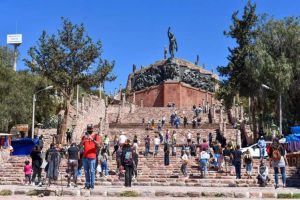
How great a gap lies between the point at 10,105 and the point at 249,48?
1996 cm

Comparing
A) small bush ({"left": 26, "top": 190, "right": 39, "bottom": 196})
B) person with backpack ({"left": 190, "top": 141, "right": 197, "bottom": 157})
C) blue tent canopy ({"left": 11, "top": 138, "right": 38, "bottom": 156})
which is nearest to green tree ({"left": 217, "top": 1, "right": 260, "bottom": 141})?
person with backpack ({"left": 190, "top": 141, "right": 197, "bottom": 157})

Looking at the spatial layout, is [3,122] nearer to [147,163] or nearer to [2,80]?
[2,80]

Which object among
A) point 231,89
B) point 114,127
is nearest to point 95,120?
point 114,127

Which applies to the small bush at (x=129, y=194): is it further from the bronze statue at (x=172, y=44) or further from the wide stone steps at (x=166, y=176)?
the bronze statue at (x=172, y=44)

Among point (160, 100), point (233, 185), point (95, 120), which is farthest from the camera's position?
point (160, 100)

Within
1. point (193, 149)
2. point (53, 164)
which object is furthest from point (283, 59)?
point (53, 164)

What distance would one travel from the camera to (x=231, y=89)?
37.6 meters

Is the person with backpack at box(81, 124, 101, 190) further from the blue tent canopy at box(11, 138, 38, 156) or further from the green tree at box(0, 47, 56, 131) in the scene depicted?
the green tree at box(0, 47, 56, 131)

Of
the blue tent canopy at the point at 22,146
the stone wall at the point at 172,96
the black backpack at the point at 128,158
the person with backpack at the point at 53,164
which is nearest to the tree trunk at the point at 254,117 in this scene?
the blue tent canopy at the point at 22,146

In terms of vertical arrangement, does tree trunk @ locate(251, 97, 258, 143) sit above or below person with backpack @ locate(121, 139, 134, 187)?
above

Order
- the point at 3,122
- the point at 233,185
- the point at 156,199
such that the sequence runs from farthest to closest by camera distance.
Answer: the point at 3,122
the point at 233,185
the point at 156,199

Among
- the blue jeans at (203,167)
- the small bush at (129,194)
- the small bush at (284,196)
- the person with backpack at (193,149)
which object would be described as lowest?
the small bush at (284,196)

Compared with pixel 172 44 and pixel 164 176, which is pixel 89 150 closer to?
pixel 164 176

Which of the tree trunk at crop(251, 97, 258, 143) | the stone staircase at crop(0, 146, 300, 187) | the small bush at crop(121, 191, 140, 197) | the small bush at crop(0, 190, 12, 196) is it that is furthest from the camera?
the tree trunk at crop(251, 97, 258, 143)
